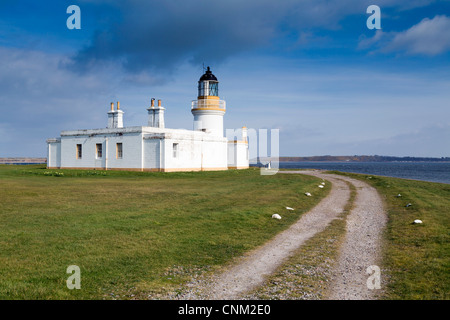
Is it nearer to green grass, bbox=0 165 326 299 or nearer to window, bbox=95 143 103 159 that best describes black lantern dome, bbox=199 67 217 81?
window, bbox=95 143 103 159

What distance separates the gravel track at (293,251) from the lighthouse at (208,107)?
3159 centimetres

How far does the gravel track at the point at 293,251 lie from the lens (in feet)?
20.8

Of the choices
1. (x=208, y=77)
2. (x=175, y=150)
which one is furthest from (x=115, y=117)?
(x=208, y=77)

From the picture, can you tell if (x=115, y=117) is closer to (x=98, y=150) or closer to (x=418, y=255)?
(x=98, y=150)

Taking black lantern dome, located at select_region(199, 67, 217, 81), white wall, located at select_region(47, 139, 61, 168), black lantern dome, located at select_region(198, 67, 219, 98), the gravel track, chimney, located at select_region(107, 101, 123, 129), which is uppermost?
black lantern dome, located at select_region(199, 67, 217, 81)

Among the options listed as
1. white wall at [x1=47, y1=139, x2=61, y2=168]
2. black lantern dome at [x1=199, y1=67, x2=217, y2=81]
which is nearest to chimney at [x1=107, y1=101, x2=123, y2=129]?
white wall at [x1=47, y1=139, x2=61, y2=168]

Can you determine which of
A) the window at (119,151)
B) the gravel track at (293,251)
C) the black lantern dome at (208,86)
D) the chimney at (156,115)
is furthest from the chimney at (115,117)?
the gravel track at (293,251)

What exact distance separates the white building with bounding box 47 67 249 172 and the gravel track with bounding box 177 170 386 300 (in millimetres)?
25582

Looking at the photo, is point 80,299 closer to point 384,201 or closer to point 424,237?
point 424,237

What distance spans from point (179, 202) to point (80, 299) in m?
10.7

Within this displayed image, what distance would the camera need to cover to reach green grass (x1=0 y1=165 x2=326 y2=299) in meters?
6.59

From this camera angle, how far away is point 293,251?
9.12 m
